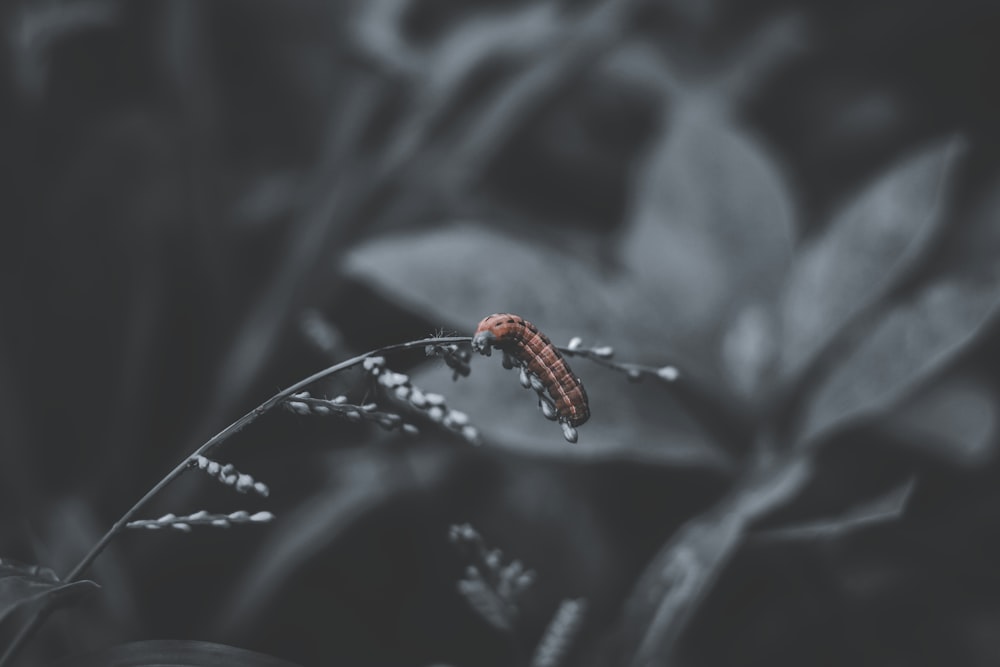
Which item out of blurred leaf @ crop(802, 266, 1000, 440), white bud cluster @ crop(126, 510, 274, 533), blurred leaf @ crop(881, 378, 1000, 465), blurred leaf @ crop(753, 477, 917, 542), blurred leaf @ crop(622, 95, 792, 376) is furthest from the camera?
blurred leaf @ crop(622, 95, 792, 376)

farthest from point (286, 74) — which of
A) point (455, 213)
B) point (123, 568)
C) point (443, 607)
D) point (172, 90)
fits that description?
point (443, 607)

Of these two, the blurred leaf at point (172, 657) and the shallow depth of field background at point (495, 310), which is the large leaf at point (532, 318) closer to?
the shallow depth of field background at point (495, 310)

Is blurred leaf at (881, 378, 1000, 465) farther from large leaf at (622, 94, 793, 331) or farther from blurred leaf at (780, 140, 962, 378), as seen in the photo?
large leaf at (622, 94, 793, 331)

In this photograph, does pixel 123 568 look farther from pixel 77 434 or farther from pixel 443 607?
pixel 443 607

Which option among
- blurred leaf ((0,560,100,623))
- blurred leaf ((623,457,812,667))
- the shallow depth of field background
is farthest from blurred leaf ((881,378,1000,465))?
blurred leaf ((0,560,100,623))

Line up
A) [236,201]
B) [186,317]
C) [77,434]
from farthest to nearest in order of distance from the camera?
[236,201] → [186,317] → [77,434]

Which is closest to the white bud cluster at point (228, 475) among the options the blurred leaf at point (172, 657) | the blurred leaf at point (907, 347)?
the blurred leaf at point (172, 657)
